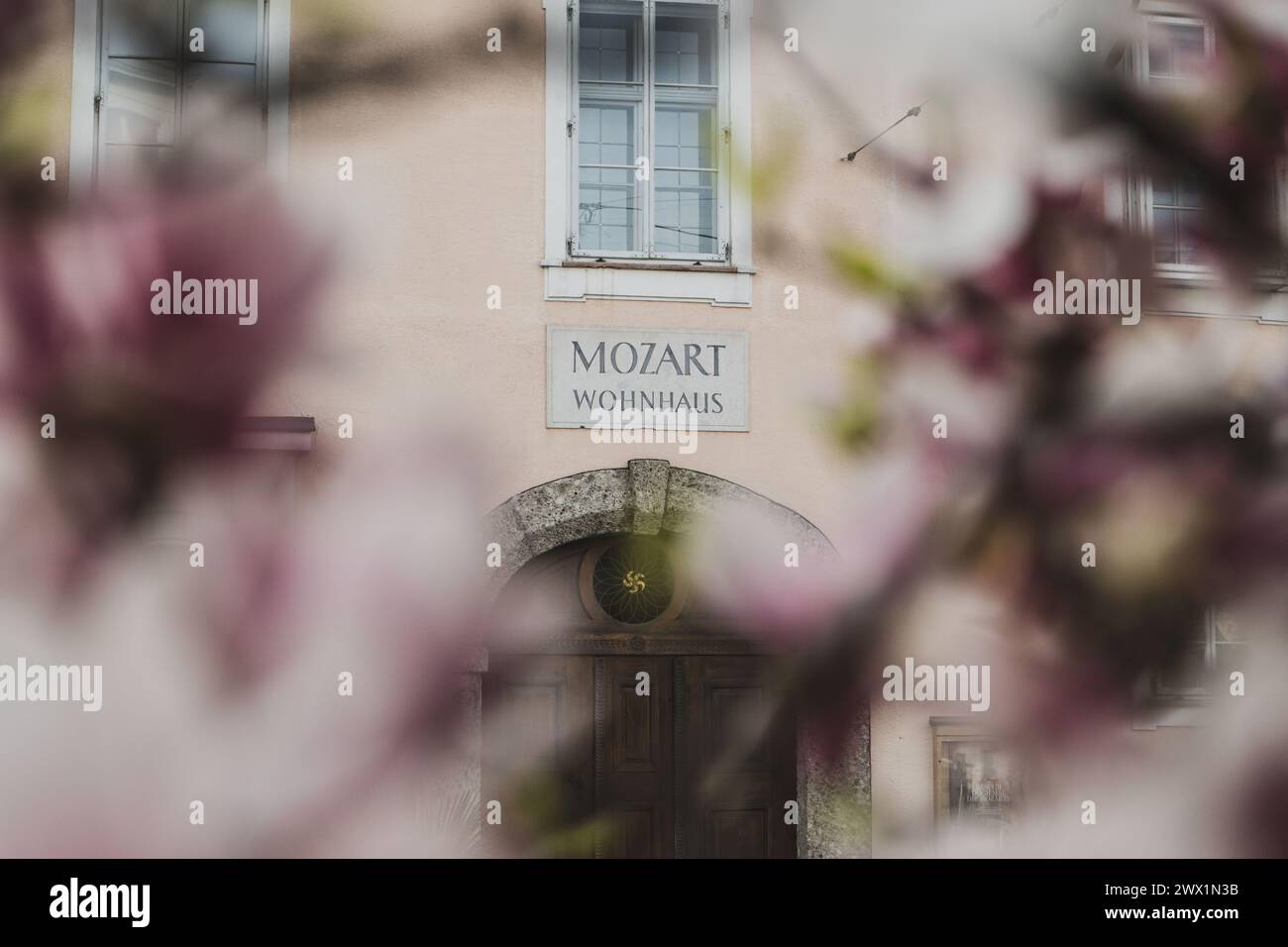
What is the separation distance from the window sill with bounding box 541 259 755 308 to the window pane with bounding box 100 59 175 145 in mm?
1496

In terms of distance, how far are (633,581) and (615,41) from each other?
223cm

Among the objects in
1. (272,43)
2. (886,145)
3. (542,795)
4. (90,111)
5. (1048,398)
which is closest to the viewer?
(1048,398)

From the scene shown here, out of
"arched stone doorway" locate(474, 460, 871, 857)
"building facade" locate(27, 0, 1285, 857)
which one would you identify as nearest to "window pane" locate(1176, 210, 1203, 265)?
"building facade" locate(27, 0, 1285, 857)

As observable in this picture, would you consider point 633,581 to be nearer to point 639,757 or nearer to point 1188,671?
point 639,757

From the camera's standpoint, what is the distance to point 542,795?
5312 millimetres

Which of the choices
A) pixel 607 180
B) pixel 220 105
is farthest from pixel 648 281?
pixel 220 105

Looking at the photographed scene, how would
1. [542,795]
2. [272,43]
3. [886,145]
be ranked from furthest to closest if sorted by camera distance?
[542,795] < [272,43] < [886,145]

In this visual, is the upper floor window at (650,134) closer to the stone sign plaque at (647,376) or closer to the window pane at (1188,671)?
the stone sign plaque at (647,376)

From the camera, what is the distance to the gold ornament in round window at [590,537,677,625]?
551 centimetres

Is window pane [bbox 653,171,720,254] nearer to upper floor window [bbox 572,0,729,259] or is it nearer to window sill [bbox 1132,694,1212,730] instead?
upper floor window [bbox 572,0,729,259]

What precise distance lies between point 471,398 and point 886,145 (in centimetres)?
Answer: 386

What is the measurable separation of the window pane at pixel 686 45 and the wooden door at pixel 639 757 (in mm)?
2413
